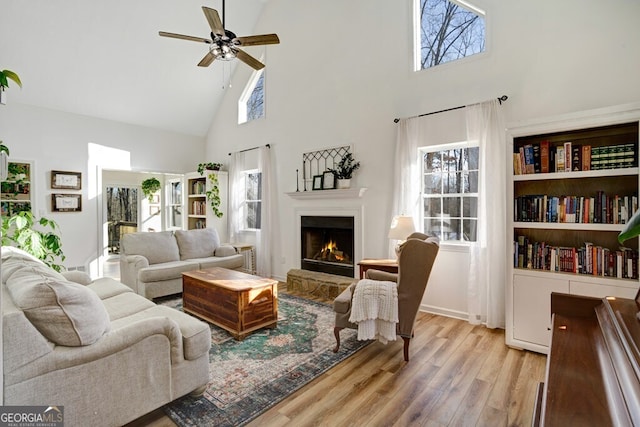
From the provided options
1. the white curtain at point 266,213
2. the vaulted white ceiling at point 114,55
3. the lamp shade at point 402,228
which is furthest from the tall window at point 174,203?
the lamp shade at point 402,228

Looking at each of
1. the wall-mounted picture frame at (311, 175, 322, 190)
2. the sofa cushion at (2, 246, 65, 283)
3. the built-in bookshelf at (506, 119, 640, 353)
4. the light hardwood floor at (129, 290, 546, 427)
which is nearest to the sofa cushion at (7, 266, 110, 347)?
the sofa cushion at (2, 246, 65, 283)

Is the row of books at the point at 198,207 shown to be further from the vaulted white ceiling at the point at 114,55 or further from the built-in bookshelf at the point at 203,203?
the vaulted white ceiling at the point at 114,55

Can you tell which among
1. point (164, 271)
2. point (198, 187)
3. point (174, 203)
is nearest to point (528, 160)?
point (164, 271)

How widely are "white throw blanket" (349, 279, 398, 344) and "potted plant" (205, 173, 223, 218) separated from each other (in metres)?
4.48

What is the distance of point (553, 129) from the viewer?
2555mm

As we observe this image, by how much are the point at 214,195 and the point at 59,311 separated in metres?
4.85

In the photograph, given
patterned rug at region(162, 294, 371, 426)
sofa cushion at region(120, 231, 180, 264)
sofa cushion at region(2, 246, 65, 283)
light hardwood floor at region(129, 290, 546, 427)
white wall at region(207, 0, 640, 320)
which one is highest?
white wall at region(207, 0, 640, 320)

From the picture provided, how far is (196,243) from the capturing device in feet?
16.5

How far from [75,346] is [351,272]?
11.1 feet

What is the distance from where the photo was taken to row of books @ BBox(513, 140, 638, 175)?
94.3 inches

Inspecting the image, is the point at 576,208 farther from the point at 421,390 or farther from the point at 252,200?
the point at 252,200

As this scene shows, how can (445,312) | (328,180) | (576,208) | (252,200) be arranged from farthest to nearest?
(252,200)
(328,180)
(445,312)
(576,208)

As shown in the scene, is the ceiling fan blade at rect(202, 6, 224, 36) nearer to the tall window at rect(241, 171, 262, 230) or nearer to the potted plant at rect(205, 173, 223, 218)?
the tall window at rect(241, 171, 262, 230)

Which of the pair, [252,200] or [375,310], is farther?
[252,200]
